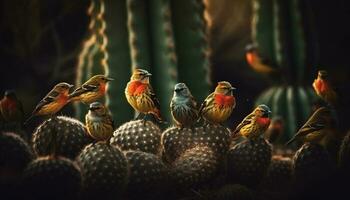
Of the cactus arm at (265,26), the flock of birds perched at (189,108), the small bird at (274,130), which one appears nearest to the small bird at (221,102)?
the flock of birds perched at (189,108)

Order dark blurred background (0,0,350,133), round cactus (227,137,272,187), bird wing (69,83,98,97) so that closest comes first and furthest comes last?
round cactus (227,137,272,187) → bird wing (69,83,98,97) → dark blurred background (0,0,350,133)

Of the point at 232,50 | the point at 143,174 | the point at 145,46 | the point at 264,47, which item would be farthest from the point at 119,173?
the point at 232,50

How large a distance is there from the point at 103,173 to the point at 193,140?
2.14 ft

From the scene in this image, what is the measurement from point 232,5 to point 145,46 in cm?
445

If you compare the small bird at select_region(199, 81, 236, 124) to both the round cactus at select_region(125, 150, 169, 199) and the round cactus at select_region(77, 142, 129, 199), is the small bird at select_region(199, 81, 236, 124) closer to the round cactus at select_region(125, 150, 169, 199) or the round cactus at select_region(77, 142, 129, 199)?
the round cactus at select_region(125, 150, 169, 199)

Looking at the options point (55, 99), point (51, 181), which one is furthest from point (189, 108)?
point (51, 181)

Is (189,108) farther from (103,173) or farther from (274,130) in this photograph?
(274,130)

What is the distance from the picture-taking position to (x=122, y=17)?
5.97m

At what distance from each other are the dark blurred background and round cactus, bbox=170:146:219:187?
530 centimetres

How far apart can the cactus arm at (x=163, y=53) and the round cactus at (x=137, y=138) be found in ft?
4.65

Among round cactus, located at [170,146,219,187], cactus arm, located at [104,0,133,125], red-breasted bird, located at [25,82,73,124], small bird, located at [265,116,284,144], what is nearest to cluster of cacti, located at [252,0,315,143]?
small bird, located at [265,116,284,144]

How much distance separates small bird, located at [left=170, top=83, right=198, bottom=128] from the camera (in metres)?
4.00

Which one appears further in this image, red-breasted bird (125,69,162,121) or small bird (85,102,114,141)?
red-breasted bird (125,69,162,121)

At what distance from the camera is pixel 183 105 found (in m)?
4.00
